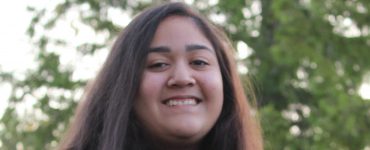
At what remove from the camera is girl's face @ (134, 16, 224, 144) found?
9.83ft

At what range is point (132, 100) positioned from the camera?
3100 mm

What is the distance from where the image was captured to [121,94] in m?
3.13

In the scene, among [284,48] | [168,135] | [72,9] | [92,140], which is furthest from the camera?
[72,9]

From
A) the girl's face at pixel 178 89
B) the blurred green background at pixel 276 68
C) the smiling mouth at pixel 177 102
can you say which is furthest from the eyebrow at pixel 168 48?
the blurred green background at pixel 276 68

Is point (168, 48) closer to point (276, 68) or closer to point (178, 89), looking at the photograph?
point (178, 89)

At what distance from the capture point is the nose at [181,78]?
299cm

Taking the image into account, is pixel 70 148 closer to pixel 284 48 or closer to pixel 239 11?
pixel 284 48

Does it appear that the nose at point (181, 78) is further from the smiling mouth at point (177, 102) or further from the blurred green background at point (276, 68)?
the blurred green background at point (276, 68)

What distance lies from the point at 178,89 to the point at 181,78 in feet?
0.13

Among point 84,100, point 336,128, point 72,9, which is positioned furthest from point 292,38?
point 84,100

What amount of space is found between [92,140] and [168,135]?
35cm

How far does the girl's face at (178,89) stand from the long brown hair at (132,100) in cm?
5

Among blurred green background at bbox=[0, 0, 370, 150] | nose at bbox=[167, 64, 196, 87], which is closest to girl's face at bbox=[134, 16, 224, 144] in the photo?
nose at bbox=[167, 64, 196, 87]

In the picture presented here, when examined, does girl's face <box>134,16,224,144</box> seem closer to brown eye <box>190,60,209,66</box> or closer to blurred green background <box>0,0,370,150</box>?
brown eye <box>190,60,209,66</box>
